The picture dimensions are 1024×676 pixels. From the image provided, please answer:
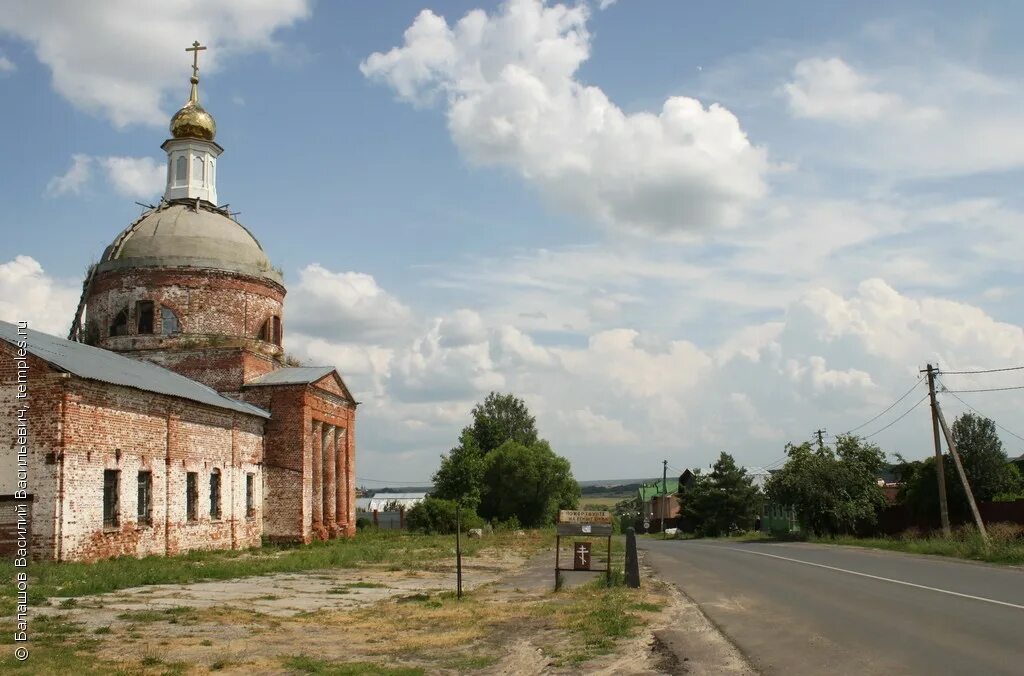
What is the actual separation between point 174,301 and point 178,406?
8883mm

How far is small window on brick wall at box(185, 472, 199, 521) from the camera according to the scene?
27094 mm

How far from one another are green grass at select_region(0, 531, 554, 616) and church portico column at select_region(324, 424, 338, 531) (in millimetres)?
1787

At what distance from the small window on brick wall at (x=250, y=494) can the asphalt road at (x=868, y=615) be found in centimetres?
1601

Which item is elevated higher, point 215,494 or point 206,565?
point 215,494

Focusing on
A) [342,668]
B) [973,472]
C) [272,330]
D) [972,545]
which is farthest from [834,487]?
[342,668]

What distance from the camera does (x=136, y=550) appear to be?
23672mm

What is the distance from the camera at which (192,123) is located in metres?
36.8

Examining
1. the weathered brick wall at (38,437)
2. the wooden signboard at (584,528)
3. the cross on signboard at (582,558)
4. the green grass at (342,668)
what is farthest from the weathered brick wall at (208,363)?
the green grass at (342,668)

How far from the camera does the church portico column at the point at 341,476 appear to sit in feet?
124

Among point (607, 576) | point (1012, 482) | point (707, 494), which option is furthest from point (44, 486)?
point (707, 494)

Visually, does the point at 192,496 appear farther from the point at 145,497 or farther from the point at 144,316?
the point at 144,316

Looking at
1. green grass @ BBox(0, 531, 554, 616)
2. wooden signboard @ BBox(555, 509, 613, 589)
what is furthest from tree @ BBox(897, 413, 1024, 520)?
wooden signboard @ BBox(555, 509, 613, 589)

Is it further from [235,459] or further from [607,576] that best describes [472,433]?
[607,576]

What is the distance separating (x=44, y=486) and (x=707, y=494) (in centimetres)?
4480
